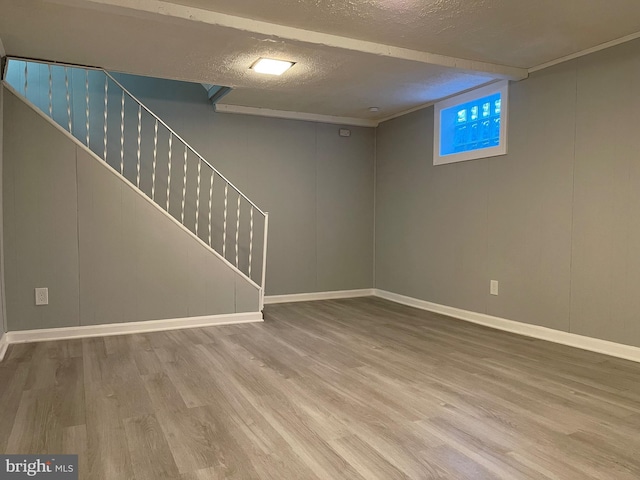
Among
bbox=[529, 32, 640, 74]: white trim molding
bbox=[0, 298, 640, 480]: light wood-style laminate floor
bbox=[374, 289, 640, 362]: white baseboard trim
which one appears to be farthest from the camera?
bbox=[374, 289, 640, 362]: white baseboard trim

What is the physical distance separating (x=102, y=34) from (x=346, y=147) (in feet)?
11.1

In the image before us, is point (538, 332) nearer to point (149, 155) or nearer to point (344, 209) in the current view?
point (344, 209)

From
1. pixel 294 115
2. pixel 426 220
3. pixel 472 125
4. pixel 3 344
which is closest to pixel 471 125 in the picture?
pixel 472 125

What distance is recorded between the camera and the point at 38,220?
146 inches

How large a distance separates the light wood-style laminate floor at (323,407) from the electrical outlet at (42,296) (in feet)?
1.21

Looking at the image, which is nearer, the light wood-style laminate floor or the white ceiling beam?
the light wood-style laminate floor

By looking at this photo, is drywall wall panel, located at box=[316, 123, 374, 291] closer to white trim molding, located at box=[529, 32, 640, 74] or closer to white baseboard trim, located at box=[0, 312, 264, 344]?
white baseboard trim, located at box=[0, 312, 264, 344]

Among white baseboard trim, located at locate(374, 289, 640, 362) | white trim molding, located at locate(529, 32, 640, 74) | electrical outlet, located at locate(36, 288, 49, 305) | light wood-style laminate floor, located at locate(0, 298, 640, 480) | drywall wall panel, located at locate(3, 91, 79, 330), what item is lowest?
light wood-style laminate floor, located at locate(0, 298, 640, 480)

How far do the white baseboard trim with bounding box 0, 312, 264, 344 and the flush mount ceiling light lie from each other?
2304mm

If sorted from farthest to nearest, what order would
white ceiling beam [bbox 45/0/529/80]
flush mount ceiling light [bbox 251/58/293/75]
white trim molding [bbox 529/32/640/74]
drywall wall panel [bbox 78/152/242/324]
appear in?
drywall wall panel [bbox 78/152/242/324]
flush mount ceiling light [bbox 251/58/293/75]
white trim molding [bbox 529/32/640/74]
white ceiling beam [bbox 45/0/529/80]

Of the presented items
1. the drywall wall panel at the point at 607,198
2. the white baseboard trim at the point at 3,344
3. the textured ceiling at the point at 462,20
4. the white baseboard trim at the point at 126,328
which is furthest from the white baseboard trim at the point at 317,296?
the textured ceiling at the point at 462,20

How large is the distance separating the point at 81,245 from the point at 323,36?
265 centimetres

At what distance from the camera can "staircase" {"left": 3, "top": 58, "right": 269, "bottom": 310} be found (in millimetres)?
4574

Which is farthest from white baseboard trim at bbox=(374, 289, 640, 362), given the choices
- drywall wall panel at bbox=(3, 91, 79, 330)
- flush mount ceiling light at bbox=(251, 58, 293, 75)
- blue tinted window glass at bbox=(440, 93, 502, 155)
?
drywall wall panel at bbox=(3, 91, 79, 330)
